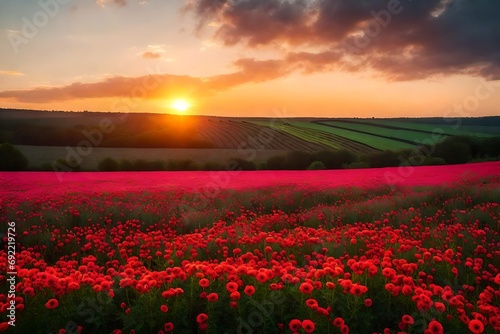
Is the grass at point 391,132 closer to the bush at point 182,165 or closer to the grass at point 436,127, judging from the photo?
the grass at point 436,127

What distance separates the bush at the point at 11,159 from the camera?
25016 millimetres

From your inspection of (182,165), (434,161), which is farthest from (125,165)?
(434,161)

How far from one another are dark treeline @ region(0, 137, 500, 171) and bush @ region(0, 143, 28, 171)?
2921 millimetres

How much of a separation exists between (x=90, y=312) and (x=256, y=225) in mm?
5322

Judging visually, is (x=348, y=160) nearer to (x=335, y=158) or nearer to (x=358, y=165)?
(x=335, y=158)

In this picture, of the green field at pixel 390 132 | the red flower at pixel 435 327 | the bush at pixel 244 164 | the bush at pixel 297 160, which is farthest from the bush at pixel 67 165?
the green field at pixel 390 132

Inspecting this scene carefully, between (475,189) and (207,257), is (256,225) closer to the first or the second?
(207,257)

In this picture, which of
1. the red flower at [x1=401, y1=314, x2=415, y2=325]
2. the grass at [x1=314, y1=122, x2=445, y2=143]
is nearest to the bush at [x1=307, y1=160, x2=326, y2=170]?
the grass at [x1=314, y1=122, x2=445, y2=143]

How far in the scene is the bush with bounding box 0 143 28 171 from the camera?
2502cm

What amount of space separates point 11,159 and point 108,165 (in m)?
6.29

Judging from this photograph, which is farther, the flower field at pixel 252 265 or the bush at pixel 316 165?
the bush at pixel 316 165

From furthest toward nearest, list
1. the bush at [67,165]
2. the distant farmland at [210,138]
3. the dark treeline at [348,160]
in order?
the distant farmland at [210,138] < the dark treeline at [348,160] < the bush at [67,165]

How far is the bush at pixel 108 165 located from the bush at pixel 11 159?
16.0 ft

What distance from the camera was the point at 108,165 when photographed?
29016mm
